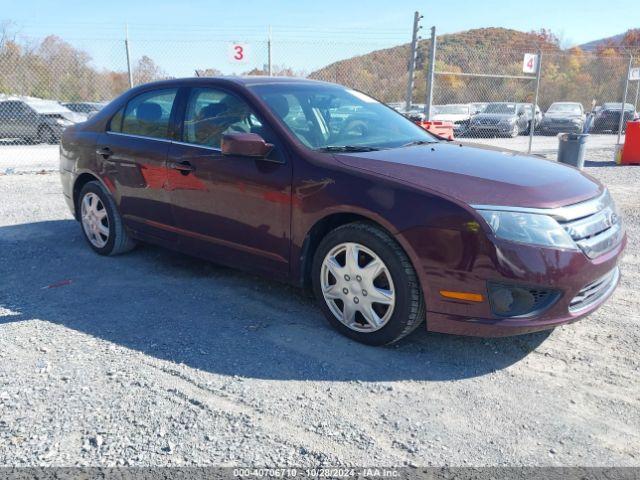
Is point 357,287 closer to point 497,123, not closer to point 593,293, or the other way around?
point 593,293

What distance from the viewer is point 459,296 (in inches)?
121

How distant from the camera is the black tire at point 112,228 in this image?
202 inches

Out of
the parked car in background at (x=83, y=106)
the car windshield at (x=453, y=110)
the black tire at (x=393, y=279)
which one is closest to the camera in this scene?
the black tire at (x=393, y=279)

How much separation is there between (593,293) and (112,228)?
3.98m

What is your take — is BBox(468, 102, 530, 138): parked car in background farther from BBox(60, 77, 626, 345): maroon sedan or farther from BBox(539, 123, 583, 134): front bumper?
BBox(60, 77, 626, 345): maroon sedan

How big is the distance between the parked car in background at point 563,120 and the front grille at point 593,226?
2052 centimetres

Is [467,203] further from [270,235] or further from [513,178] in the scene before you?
[270,235]

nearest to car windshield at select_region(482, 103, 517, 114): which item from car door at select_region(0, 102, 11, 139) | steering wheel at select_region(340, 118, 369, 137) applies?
car door at select_region(0, 102, 11, 139)

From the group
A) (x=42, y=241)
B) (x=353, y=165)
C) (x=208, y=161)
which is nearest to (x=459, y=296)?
(x=353, y=165)

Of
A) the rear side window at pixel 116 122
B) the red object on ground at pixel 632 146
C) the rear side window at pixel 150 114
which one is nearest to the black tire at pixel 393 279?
the rear side window at pixel 150 114

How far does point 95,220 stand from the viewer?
17.5ft

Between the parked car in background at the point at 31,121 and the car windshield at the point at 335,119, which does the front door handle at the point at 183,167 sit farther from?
the parked car in background at the point at 31,121

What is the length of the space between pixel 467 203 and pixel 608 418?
1264 mm

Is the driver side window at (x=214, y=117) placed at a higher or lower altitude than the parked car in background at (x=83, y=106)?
higher
